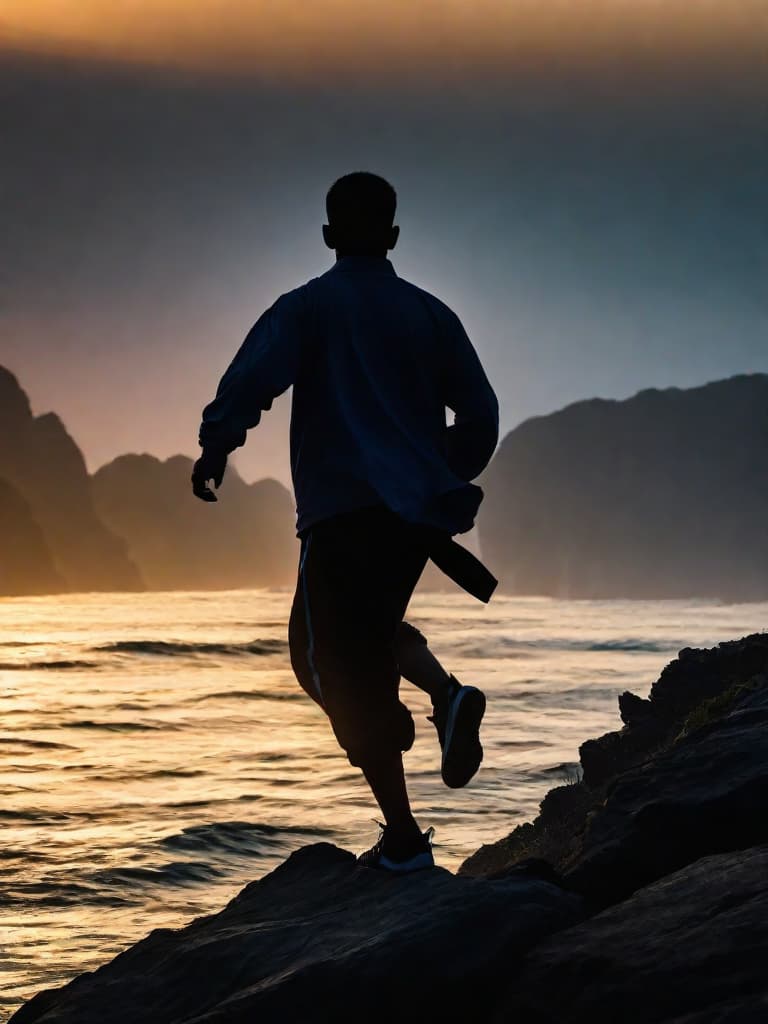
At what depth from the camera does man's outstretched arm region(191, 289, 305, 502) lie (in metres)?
3.18

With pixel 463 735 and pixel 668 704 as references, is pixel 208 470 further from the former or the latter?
pixel 668 704

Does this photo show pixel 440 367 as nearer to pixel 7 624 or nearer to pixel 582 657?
pixel 582 657

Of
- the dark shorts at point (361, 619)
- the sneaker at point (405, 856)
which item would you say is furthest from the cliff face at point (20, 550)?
the dark shorts at point (361, 619)

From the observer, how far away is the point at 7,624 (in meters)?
96.9

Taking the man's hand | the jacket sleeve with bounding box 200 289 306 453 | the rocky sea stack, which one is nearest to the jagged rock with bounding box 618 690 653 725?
the rocky sea stack

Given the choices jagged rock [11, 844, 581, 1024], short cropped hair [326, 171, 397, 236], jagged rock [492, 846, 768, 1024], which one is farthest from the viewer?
short cropped hair [326, 171, 397, 236]

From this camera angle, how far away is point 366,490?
3311 mm

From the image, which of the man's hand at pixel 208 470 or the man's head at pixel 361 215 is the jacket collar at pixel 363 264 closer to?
the man's head at pixel 361 215

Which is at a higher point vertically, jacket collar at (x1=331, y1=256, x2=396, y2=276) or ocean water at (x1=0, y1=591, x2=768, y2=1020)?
jacket collar at (x1=331, y1=256, x2=396, y2=276)

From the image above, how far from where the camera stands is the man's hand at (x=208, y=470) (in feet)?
10.3

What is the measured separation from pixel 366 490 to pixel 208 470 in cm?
49

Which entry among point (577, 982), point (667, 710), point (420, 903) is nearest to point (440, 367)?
point (420, 903)

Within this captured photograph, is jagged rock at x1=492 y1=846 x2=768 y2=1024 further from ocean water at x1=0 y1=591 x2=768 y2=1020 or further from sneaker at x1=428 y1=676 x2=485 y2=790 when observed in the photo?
ocean water at x1=0 y1=591 x2=768 y2=1020

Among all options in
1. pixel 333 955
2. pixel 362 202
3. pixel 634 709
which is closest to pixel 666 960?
pixel 333 955
